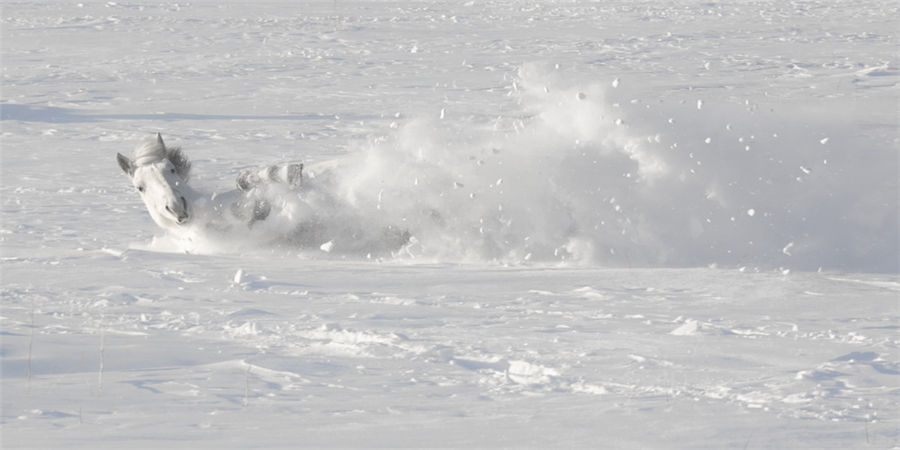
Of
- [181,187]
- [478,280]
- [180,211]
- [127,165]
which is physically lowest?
[478,280]

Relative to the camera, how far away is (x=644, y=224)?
8172 mm

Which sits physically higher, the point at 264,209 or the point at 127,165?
the point at 127,165

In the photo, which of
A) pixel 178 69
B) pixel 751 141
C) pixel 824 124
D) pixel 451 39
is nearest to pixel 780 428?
pixel 751 141

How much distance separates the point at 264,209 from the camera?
27.8ft

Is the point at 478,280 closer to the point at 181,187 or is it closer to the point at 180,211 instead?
the point at 180,211

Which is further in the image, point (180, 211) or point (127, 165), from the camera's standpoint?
point (127, 165)

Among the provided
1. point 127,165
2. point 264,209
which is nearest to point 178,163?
point 127,165

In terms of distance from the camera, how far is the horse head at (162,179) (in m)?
8.39

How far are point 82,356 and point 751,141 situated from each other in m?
5.02

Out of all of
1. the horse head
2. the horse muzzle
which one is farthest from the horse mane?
the horse muzzle

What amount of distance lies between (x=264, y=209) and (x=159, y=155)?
2.62 feet

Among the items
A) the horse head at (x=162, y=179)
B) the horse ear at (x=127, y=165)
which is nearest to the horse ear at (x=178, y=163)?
the horse head at (x=162, y=179)

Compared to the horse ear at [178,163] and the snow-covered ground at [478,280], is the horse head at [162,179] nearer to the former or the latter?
the horse ear at [178,163]

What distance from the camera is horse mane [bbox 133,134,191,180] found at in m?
8.52
